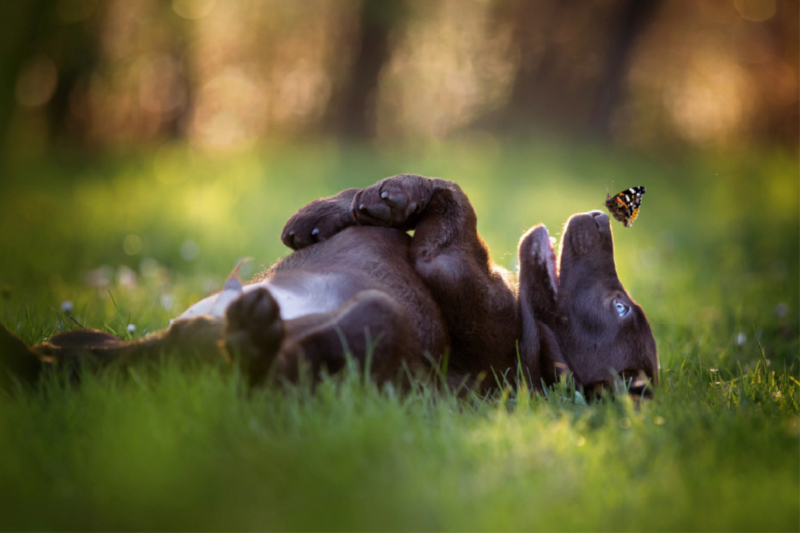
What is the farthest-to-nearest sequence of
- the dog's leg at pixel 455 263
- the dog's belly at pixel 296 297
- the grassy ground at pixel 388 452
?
the dog's leg at pixel 455 263 → the dog's belly at pixel 296 297 → the grassy ground at pixel 388 452

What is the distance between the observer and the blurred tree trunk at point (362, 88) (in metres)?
14.3

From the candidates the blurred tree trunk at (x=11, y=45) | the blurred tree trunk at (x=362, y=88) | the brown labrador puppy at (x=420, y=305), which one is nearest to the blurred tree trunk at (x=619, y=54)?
the blurred tree trunk at (x=362, y=88)

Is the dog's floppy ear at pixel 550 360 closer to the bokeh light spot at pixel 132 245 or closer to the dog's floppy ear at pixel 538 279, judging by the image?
the dog's floppy ear at pixel 538 279

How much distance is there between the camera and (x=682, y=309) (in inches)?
204

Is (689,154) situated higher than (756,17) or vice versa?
(756,17)

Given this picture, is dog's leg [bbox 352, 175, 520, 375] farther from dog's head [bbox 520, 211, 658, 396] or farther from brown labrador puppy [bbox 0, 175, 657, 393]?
dog's head [bbox 520, 211, 658, 396]

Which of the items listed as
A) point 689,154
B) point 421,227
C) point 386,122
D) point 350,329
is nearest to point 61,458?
point 350,329

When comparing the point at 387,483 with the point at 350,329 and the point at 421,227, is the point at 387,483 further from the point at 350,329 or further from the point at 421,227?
the point at 421,227

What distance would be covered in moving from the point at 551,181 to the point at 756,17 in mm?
5950

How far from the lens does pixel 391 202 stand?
293 cm

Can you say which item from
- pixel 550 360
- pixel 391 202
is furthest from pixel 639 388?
pixel 391 202

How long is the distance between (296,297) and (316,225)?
2.07 ft

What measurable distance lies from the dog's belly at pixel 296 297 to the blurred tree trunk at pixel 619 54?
1247 cm

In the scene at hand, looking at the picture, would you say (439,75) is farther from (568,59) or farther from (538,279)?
(538,279)
